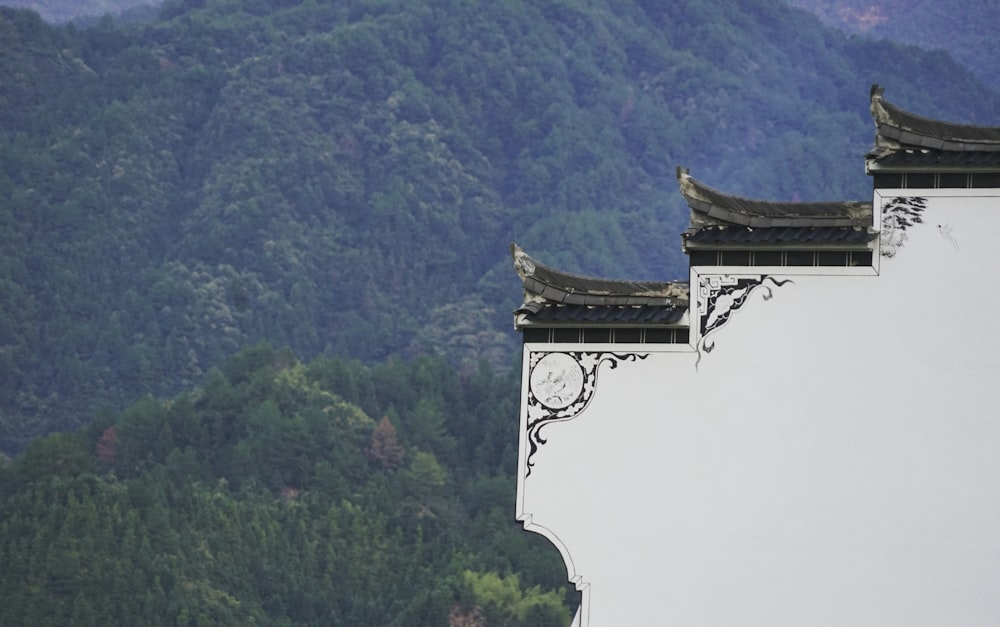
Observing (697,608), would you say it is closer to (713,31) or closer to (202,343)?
(202,343)

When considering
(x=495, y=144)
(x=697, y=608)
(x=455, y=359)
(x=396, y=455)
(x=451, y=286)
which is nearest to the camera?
(x=697, y=608)

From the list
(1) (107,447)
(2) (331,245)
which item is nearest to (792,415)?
(1) (107,447)

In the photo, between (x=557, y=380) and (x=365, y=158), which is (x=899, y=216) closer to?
(x=557, y=380)

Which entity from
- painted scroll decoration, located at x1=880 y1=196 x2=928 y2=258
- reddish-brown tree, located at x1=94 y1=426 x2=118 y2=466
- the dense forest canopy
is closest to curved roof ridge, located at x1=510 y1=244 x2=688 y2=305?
painted scroll decoration, located at x1=880 y1=196 x2=928 y2=258

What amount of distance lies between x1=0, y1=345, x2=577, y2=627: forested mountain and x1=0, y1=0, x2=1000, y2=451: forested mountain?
17.0 m

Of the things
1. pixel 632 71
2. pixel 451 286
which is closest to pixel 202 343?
pixel 451 286

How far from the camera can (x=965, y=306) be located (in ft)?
58.3

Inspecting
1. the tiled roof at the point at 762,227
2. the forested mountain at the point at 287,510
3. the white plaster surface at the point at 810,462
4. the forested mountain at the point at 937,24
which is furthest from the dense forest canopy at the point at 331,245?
the tiled roof at the point at 762,227

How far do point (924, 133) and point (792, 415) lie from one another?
87.7 inches

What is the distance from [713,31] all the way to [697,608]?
497 feet

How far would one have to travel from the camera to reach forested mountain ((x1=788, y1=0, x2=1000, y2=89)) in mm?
168625

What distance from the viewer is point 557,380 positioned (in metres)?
18.0

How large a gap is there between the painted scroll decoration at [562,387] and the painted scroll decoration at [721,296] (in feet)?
1.56

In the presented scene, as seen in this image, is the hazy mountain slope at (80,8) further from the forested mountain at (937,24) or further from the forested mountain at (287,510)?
the forested mountain at (287,510)
